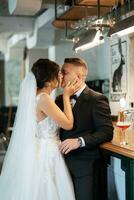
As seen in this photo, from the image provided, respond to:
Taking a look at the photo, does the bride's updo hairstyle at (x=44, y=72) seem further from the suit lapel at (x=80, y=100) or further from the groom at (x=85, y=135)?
the suit lapel at (x=80, y=100)

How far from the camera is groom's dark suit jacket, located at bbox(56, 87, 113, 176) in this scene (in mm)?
2908

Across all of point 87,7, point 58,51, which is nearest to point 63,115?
point 87,7

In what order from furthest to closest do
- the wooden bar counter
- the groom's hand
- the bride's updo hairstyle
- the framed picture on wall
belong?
the framed picture on wall → the bride's updo hairstyle → the groom's hand → the wooden bar counter

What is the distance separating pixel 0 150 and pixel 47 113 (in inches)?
71.8

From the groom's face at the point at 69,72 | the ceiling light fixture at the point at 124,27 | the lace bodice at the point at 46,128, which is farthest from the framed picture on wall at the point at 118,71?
the lace bodice at the point at 46,128

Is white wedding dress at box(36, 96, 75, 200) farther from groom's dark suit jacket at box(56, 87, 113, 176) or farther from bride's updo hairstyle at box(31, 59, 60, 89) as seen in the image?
bride's updo hairstyle at box(31, 59, 60, 89)

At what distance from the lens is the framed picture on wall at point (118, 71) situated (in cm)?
561

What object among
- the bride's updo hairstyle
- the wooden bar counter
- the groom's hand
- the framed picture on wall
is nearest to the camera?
the wooden bar counter

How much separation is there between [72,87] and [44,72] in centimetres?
25

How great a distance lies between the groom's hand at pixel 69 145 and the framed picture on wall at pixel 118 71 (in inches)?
113

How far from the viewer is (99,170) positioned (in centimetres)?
306

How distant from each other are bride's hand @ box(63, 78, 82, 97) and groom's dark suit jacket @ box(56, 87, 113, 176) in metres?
0.07

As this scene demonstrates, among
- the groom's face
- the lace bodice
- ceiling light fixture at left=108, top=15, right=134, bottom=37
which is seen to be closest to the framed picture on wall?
ceiling light fixture at left=108, top=15, right=134, bottom=37

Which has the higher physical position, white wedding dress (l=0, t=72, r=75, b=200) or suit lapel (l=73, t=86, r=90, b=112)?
suit lapel (l=73, t=86, r=90, b=112)
